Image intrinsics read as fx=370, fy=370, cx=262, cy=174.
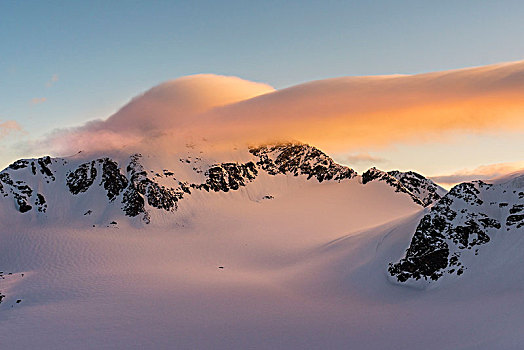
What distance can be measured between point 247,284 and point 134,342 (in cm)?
2175

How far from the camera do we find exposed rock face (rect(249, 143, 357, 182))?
134750mm

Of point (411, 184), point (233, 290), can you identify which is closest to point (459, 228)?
point (233, 290)

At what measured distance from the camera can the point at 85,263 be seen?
65.1 m

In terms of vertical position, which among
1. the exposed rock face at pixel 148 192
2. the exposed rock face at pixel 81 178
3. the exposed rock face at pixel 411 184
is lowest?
the exposed rock face at pixel 411 184

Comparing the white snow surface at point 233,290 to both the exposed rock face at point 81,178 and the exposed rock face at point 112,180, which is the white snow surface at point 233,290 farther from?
the exposed rock face at point 81,178

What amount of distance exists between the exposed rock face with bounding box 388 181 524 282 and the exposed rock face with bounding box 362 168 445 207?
233 ft

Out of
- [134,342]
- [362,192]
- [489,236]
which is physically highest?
[134,342]

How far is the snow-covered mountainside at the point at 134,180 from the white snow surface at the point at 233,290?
150 inches

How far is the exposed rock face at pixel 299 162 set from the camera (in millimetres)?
134750

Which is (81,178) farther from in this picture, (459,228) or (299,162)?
(459,228)

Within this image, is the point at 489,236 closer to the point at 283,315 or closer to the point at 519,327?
the point at 519,327

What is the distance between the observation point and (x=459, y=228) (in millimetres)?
45938

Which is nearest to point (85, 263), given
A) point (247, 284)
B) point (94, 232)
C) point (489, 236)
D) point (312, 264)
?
point (94, 232)

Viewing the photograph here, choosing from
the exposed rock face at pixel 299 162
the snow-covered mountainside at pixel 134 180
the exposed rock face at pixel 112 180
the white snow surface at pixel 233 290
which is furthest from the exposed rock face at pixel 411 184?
the exposed rock face at pixel 112 180
